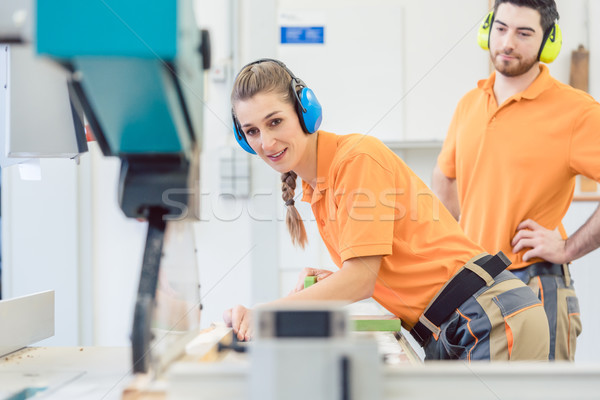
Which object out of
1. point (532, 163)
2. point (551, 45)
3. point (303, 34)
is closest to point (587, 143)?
point (532, 163)

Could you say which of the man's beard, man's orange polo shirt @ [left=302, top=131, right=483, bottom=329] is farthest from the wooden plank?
the man's beard

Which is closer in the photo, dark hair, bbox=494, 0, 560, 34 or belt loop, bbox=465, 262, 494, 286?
belt loop, bbox=465, 262, 494, 286

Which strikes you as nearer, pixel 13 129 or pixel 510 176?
pixel 13 129

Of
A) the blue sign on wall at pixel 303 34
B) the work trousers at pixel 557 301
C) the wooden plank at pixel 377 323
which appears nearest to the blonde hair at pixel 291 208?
the wooden plank at pixel 377 323

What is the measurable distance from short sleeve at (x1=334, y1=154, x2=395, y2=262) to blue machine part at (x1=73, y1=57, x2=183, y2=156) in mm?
508

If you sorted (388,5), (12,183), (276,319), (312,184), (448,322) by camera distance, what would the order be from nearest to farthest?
(276,319) → (448,322) → (312,184) → (388,5) → (12,183)

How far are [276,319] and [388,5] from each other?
7.77 feet

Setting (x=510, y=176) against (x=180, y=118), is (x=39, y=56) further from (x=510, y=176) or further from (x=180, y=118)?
(x=510, y=176)

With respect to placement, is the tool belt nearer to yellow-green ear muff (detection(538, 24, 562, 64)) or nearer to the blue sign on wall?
yellow-green ear muff (detection(538, 24, 562, 64))

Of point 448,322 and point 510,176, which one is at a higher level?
point 510,176

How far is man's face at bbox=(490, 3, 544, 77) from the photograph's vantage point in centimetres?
158

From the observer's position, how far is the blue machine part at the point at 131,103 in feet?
1.89

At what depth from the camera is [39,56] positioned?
1.90ft

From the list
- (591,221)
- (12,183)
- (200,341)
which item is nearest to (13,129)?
(200,341)
